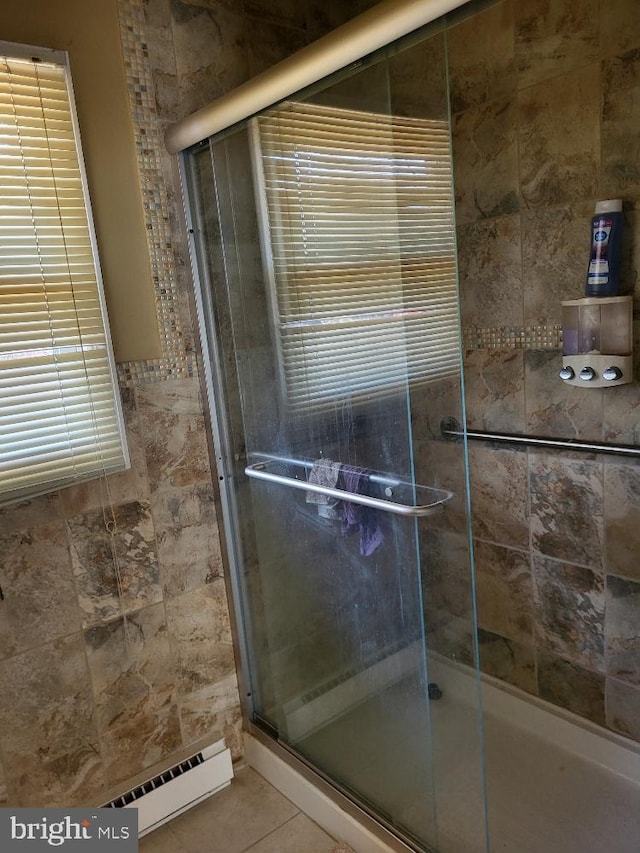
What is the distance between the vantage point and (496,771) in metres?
1.84

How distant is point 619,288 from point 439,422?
0.75m

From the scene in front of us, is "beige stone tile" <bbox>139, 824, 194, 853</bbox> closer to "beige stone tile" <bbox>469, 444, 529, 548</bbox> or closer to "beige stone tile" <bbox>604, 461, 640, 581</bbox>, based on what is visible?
"beige stone tile" <bbox>469, 444, 529, 548</bbox>

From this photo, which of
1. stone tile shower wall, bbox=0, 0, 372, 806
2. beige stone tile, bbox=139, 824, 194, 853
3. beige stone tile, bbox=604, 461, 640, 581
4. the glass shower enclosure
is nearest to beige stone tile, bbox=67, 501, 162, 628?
stone tile shower wall, bbox=0, 0, 372, 806

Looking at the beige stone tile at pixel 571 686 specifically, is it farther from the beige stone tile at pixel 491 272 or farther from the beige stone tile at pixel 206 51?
the beige stone tile at pixel 206 51

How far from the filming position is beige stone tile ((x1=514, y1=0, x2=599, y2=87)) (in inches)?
61.2

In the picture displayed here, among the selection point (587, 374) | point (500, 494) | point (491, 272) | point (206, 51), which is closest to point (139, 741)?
point (500, 494)

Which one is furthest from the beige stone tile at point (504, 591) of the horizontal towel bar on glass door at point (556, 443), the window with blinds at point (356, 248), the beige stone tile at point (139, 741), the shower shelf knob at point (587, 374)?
the beige stone tile at point (139, 741)

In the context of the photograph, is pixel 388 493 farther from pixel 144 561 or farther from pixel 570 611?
pixel 570 611

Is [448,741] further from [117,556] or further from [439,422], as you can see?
[117,556]

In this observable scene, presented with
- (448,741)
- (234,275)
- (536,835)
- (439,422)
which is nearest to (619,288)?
(439,422)

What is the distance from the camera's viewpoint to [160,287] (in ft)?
5.43

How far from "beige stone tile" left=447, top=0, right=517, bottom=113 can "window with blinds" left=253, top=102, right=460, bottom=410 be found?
2.42 feet

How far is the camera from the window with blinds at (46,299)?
4.54 ft

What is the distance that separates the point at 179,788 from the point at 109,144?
Answer: 1.74 meters
